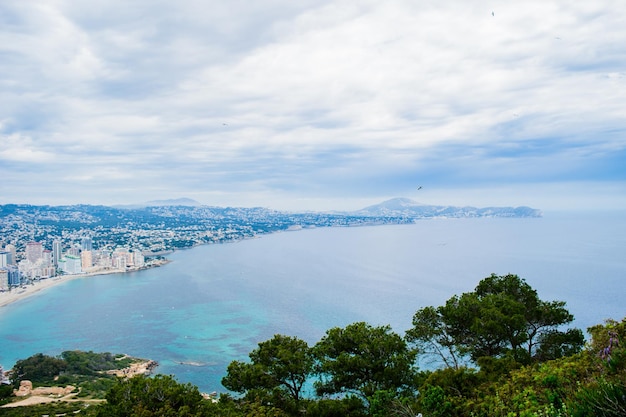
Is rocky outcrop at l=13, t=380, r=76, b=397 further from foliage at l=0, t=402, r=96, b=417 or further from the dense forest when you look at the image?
the dense forest

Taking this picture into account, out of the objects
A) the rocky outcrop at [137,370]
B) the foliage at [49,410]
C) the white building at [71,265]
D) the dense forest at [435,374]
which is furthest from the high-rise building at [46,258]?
the dense forest at [435,374]

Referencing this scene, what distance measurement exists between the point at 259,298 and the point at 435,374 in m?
29.2

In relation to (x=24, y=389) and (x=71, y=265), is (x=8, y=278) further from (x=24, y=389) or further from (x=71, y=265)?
(x=24, y=389)

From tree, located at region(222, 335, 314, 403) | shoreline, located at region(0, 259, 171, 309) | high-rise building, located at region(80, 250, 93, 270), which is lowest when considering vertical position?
shoreline, located at region(0, 259, 171, 309)

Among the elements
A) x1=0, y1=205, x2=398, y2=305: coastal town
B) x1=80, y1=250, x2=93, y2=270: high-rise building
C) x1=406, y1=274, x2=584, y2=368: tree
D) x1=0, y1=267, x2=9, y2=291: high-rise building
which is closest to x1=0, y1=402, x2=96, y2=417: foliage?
x1=406, y1=274, x2=584, y2=368: tree

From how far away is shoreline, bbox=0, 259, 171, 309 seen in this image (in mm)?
39737

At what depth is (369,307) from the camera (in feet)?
92.5

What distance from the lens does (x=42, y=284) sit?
4644 centimetres

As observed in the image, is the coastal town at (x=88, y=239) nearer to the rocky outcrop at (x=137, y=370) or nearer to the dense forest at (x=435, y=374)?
the rocky outcrop at (x=137, y=370)

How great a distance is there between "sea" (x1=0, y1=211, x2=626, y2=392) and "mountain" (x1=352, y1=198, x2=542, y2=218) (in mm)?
94313

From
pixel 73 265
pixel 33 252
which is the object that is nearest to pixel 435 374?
pixel 73 265

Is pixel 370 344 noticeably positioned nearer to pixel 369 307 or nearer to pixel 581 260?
pixel 369 307

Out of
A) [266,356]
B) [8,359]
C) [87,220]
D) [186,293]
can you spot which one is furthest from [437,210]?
[266,356]

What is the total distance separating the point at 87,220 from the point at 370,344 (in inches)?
4647
